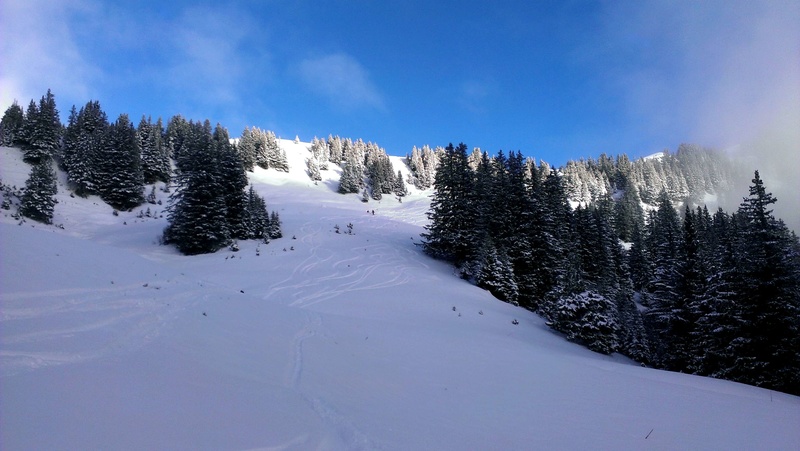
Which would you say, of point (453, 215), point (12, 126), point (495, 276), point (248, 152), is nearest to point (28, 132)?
point (12, 126)

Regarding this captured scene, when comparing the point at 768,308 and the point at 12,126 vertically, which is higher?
the point at 12,126

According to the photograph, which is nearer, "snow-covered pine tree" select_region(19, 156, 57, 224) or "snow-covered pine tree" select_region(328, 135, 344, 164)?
"snow-covered pine tree" select_region(19, 156, 57, 224)

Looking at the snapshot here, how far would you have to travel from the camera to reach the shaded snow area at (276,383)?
4.12m

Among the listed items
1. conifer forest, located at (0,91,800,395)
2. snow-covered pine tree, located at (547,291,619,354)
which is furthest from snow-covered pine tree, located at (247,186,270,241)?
snow-covered pine tree, located at (547,291,619,354)

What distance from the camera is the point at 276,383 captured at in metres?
6.35

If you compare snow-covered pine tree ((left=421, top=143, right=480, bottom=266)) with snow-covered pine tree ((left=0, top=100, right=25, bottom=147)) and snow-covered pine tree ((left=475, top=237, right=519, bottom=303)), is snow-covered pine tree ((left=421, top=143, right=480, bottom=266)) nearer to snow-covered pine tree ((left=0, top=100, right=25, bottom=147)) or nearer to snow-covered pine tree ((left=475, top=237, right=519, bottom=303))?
snow-covered pine tree ((left=475, top=237, right=519, bottom=303))

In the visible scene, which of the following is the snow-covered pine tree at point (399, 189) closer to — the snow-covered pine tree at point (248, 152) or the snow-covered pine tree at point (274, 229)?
the snow-covered pine tree at point (248, 152)

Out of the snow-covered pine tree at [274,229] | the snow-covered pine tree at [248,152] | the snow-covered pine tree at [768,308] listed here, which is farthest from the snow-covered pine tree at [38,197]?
the snow-covered pine tree at [768,308]

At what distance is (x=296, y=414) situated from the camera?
5230 millimetres

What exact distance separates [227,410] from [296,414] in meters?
0.92

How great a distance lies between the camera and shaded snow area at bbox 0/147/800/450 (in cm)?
412

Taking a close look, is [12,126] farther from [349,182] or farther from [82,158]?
[349,182]

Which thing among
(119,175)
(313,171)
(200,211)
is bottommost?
(200,211)

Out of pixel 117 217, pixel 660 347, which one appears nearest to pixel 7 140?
A: pixel 117 217
